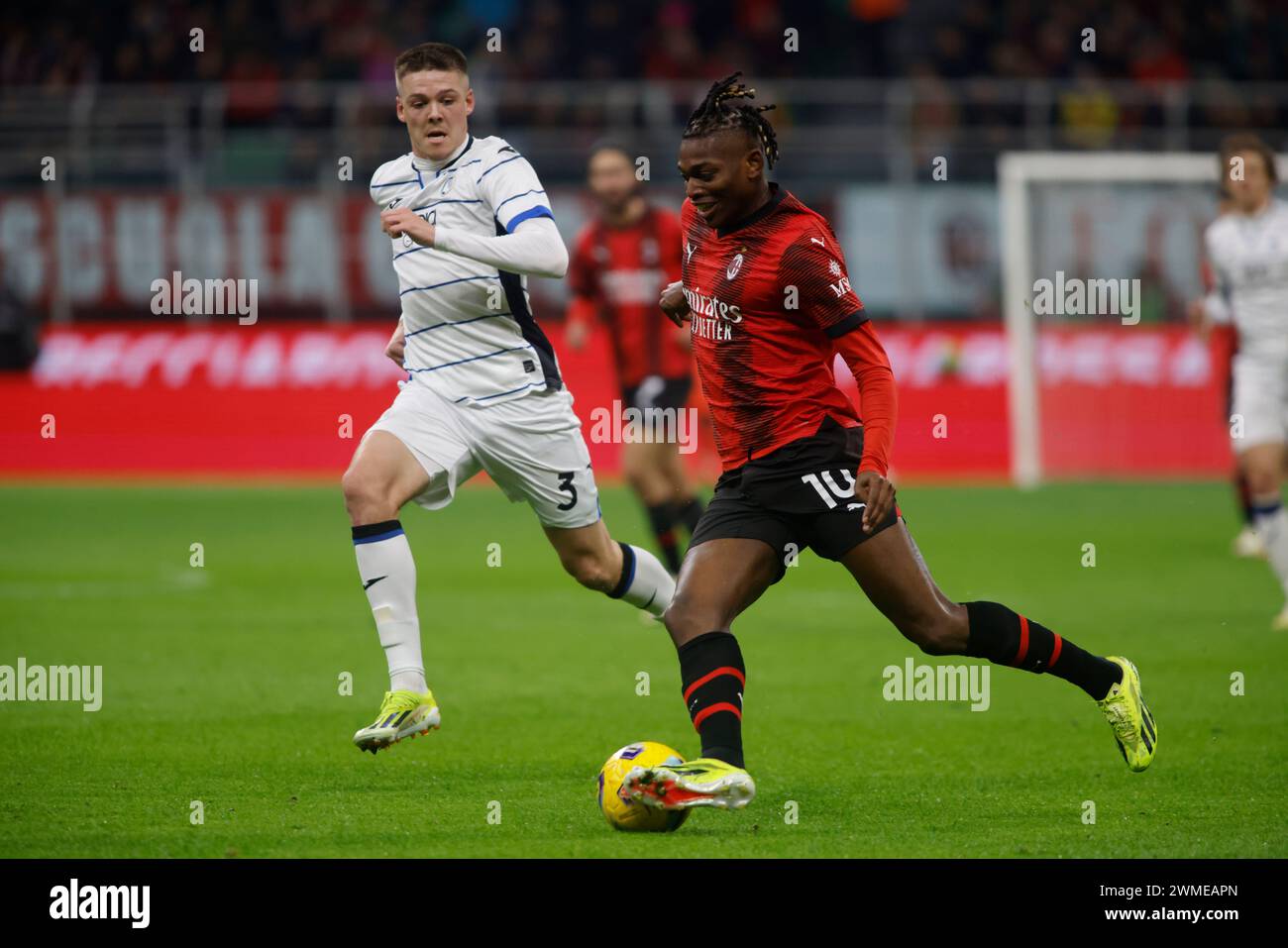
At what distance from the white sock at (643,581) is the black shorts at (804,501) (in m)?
1.81

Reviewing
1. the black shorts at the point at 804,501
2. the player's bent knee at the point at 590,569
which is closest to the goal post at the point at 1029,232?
the player's bent knee at the point at 590,569

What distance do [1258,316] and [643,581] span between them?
507 centimetres

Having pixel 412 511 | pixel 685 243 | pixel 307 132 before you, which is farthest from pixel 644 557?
pixel 307 132

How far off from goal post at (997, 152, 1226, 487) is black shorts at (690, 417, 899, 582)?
14.4 meters

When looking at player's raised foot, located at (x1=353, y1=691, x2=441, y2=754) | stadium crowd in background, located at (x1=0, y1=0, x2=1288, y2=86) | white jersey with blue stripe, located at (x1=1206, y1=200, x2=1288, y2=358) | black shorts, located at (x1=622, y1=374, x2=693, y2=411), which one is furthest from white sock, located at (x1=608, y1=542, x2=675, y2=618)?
stadium crowd in background, located at (x1=0, y1=0, x2=1288, y2=86)

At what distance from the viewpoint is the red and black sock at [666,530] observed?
11469 mm

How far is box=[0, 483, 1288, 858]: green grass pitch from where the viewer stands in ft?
19.2

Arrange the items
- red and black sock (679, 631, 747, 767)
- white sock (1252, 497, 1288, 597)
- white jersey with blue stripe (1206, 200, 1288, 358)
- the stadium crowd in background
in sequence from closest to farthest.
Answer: red and black sock (679, 631, 747, 767)
white sock (1252, 497, 1288, 597)
white jersey with blue stripe (1206, 200, 1288, 358)
the stadium crowd in background

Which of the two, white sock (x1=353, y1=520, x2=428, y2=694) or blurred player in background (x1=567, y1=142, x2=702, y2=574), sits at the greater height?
blurred player in background (x1=567, y1=142, x2=702, y2=574)

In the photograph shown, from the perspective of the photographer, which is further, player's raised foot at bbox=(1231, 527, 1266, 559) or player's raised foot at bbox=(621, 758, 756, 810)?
player's raised foot at bbox=(1231, 527, 1266, 559)

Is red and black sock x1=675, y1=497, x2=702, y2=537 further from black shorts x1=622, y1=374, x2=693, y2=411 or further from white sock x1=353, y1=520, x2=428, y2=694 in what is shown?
white sock x1=353, y1=520, x2=428, y2=694

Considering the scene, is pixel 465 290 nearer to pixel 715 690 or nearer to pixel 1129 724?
pixel 715 690

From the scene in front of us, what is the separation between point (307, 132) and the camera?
21.9 metres

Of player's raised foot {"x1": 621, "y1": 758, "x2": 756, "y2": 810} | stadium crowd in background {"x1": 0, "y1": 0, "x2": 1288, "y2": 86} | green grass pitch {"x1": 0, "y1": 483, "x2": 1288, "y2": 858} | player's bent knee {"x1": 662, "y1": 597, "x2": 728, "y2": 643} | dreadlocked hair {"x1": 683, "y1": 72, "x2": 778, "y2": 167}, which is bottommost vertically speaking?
green grass pitch {"x1": 0, "y1": 483, "x2": 1288, "y2": 858}
